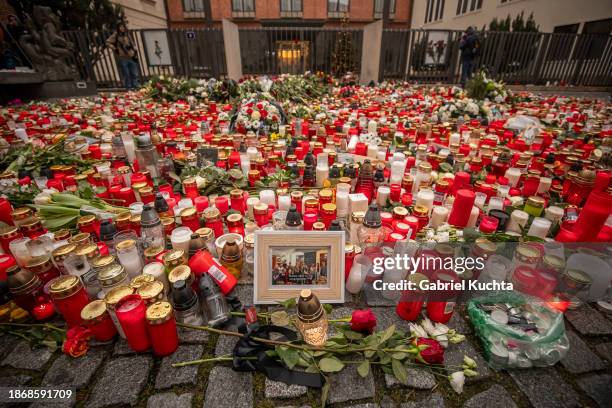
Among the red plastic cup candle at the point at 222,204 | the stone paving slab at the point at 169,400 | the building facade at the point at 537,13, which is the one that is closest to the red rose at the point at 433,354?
the stone paving slab at the point at 169,400

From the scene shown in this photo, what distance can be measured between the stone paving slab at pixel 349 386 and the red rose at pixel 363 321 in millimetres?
200

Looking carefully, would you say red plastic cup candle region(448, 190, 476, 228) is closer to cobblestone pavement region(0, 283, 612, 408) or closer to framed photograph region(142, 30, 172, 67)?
cobblestone pavement region(0, 283, 612, 408)

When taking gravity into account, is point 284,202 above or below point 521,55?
below

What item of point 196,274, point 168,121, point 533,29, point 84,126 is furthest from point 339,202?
point 533,29

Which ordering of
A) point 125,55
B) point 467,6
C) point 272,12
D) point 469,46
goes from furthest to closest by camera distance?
point 272,12 → point 467,6 → point 125,55 → point 469,46

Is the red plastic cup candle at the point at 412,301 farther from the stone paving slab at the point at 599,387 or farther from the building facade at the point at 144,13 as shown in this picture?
the building facade at the point at 144,13

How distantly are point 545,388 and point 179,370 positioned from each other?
6.12 feet

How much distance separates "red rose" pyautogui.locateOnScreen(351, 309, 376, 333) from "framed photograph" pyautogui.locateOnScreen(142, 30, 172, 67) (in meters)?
15.1

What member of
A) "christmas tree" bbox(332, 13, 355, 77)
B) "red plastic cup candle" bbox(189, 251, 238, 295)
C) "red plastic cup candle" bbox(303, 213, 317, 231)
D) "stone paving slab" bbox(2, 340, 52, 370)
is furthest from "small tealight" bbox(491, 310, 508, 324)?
"christmas tree" bbox(332, 13, 355, 77)

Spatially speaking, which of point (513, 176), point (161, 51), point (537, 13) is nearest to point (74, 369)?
point (513, 176)

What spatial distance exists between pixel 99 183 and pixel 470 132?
5.47 m

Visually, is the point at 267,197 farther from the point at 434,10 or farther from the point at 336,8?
the point at 434,10

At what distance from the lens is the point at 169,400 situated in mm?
1313

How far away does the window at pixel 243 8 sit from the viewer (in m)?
21.8
